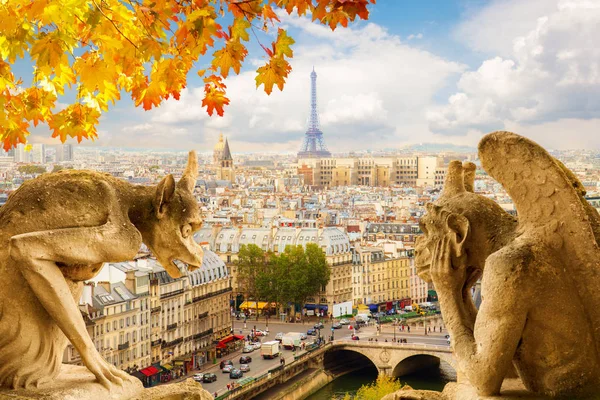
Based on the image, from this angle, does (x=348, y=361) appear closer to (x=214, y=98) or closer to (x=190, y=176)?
(x=214, y=98)

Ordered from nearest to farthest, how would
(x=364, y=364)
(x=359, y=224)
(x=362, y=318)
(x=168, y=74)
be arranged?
(x=168, y=74), (x=364, y=364), (x=362, y=318), (x=359, y=224)

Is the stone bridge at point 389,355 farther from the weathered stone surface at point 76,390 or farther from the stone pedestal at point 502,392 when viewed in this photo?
the weathered stone surface at point 76,390

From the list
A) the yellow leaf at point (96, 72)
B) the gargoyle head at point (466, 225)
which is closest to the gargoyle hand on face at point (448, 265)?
the gargoyle head at point (466, 225)

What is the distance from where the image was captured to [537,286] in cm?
223

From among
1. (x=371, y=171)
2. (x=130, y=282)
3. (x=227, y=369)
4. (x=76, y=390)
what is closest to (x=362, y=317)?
(x=227, y=369)

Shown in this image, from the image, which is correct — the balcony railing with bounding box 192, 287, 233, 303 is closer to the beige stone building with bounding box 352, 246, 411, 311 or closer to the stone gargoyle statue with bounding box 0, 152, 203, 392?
the beige stone building with bounding box 352, 246, 411, 311

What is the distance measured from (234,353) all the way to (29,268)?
28926mm

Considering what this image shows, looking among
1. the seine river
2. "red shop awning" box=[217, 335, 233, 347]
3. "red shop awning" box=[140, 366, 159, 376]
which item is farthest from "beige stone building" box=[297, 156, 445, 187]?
"red shop awning" box=[140, 366, 159, 376]

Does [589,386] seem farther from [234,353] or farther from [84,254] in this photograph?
[234,353]

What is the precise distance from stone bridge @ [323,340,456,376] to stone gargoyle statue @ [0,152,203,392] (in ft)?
90.9

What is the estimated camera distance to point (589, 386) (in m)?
2.28

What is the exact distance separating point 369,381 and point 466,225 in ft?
97.5

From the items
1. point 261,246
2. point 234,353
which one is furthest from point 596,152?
point 234,353

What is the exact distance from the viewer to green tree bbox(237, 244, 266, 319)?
1510 inches
